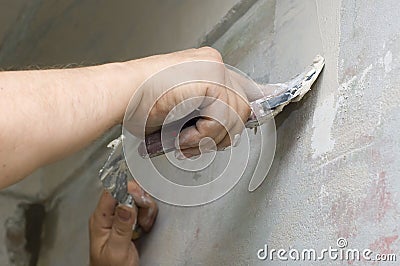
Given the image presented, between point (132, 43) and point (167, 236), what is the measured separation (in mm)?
735

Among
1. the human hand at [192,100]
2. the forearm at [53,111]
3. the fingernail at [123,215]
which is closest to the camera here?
the forearm at [53,111]

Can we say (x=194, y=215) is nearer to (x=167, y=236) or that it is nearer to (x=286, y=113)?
(x=167, y=236)

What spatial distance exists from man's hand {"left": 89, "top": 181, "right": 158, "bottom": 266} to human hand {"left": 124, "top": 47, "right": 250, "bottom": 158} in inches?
21.6

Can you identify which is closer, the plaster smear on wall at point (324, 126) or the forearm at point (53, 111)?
the forearm at point (53, 111)

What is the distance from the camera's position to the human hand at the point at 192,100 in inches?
43.6

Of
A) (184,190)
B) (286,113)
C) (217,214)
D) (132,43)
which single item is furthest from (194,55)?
(132,43)

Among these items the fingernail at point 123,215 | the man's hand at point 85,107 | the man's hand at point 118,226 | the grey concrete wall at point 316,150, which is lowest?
the man's hand at point 118,226

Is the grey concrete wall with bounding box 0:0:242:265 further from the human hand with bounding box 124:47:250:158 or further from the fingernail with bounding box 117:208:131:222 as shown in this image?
the human hand with bounding box 124:47:250:158

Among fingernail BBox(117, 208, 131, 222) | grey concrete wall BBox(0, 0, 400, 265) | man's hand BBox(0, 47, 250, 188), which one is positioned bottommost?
fingernail BBox(117, 208, 131, 222)

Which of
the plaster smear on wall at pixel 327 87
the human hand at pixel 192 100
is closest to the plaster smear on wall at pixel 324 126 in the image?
the plaster smear on wall at pixel 327 87

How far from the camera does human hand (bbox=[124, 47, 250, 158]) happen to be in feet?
3.63

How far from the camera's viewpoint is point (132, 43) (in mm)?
2102

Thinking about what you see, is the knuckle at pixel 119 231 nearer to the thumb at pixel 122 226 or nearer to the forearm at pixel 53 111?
the thumb at pixel 122 226

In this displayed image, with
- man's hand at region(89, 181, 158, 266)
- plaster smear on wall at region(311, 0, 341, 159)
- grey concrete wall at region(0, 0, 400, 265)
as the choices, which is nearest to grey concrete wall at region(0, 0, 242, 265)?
grey concrete wall at region(0, 0, 400, 265)
